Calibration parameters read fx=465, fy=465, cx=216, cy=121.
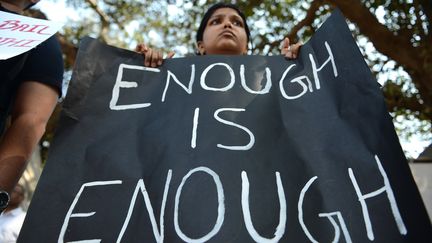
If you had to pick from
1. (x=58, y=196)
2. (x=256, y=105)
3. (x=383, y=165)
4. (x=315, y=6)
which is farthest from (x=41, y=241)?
(x=315, y=6)

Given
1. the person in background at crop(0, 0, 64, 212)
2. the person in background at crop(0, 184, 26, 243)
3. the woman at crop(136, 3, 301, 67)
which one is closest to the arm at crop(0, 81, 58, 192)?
the person in background at crop(0, 0, 64, 212)

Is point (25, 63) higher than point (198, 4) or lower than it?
lower

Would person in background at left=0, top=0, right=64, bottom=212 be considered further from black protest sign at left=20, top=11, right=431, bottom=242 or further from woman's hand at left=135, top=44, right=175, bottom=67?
woman's hand at left=135, top=44, right=175, bottom=67

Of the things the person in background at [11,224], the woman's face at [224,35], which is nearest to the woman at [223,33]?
the woman's face at [224,35]

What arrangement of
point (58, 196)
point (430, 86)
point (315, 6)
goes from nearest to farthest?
point (58, 196) → point (430, 86) → point (315, 6)

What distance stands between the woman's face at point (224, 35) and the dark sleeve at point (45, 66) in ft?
2.51

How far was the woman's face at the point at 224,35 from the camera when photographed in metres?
1.95

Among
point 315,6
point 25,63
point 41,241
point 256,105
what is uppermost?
point 315,6

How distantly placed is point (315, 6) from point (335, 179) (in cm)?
412

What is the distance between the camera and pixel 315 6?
16.4 feet

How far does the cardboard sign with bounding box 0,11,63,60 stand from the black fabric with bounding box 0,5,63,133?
9 centimetres

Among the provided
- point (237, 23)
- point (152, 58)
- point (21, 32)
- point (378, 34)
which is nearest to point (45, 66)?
point (21, 32)

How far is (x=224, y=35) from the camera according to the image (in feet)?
6.49

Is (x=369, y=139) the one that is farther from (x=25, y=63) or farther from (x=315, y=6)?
(x=315, y=6)
